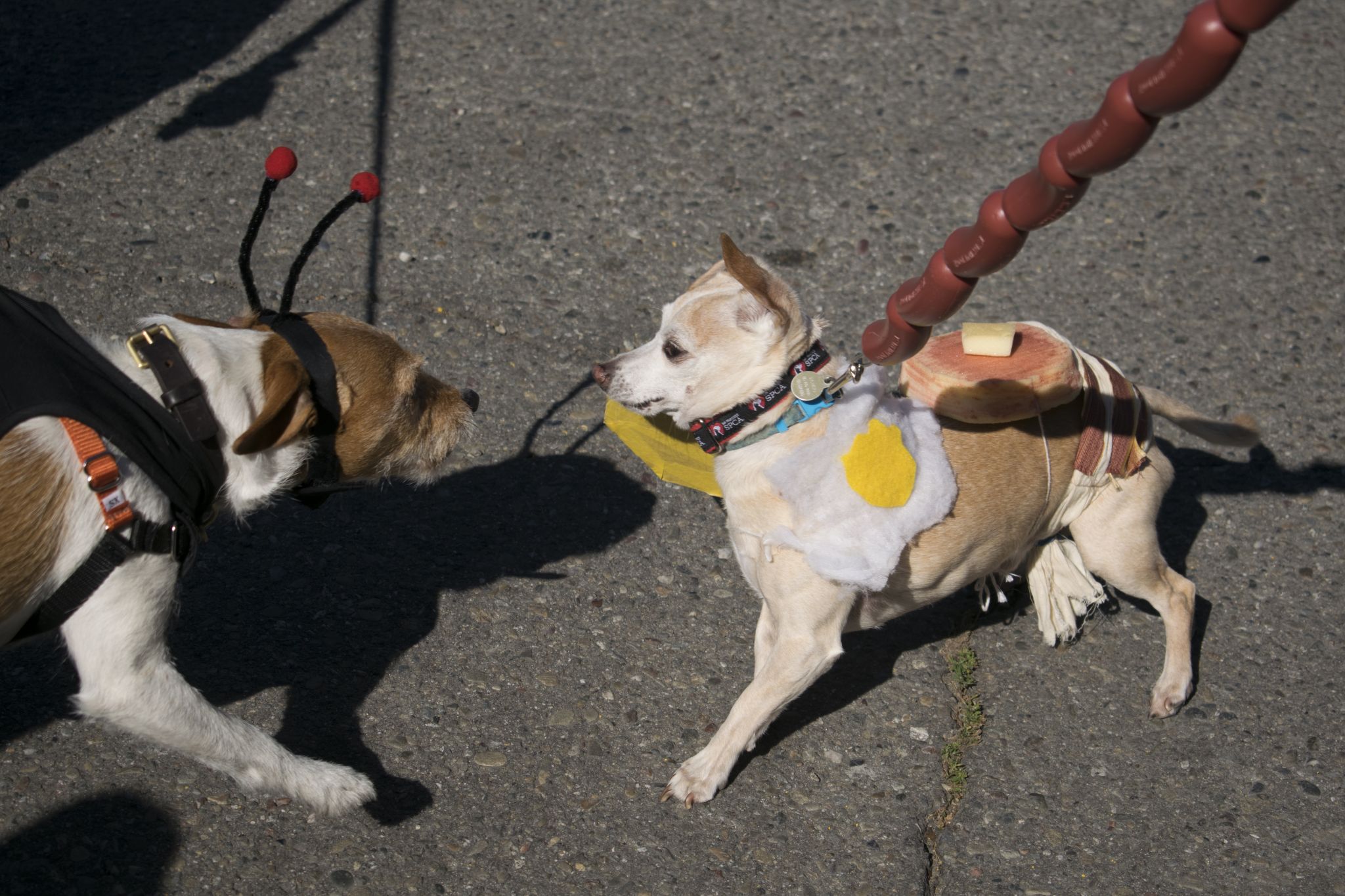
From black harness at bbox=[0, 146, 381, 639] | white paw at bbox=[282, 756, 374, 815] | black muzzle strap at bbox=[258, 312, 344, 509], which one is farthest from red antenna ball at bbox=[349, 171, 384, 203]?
white paw at bbox=[282, 756, 374, 815]

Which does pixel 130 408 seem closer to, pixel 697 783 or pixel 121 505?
pixel 121 505

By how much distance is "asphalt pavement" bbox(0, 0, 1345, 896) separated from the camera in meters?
3.10

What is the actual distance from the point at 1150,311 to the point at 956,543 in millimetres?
2671

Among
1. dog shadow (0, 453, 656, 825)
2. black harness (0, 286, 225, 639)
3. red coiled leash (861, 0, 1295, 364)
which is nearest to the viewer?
red coiled leash (861, 0, 1295, 364)

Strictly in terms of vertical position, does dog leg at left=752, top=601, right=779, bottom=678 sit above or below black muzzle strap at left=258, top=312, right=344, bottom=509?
below

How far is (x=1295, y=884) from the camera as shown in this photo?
3105mm

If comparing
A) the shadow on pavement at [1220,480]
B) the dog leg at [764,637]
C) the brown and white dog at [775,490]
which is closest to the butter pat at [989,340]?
A: the brown and white dog at [775,490]

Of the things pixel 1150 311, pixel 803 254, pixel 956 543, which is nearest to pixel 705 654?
pixel 956 543

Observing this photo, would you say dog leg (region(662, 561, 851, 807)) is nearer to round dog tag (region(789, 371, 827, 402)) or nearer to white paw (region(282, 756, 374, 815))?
round dog tag (region(789, 371, 827, 402))

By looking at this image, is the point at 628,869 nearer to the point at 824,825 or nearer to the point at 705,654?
the point at 824,825

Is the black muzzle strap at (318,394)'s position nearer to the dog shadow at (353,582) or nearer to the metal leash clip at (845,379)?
the dog shadow at (353,582)

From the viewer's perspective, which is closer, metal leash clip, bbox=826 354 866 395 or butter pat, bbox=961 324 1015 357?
metal leash clip, bbox=826 354 866 395

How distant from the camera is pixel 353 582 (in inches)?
146

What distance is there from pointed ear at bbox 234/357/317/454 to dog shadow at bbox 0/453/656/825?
942mm
